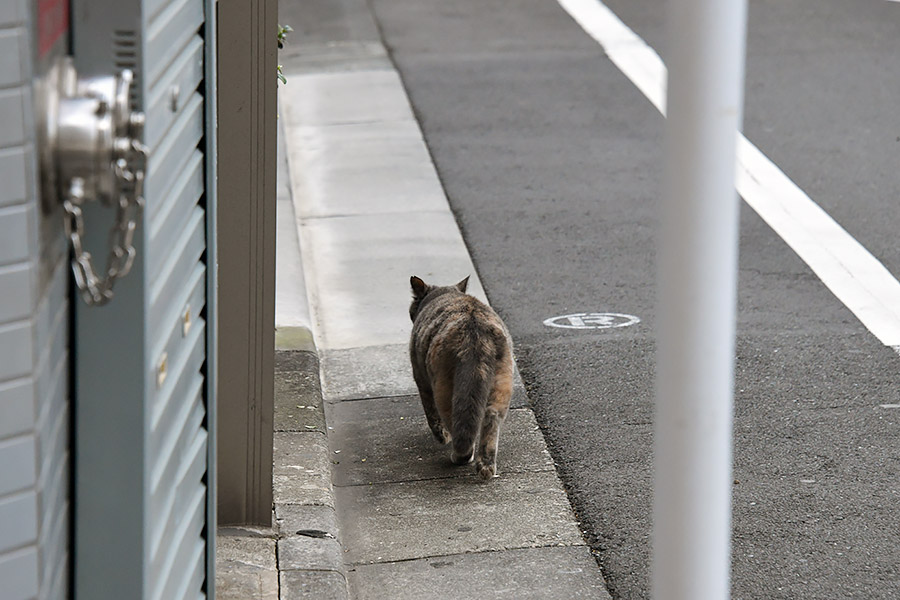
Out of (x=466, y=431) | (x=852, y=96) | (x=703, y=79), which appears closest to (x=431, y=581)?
(x=466, y=431)

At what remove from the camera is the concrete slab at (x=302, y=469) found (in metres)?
5.57

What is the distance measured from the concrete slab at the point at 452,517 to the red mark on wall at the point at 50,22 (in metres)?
3.31

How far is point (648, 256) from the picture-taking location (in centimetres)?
918

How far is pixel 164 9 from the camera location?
2971mm

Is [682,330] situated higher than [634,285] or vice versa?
[682,330]

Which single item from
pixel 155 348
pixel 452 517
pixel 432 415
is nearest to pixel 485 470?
pixel 452 517

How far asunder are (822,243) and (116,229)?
25.3 ft

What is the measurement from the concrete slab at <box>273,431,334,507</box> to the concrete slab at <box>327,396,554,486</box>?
21cm

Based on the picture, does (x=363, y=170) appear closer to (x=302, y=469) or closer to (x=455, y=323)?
(x=455, y=323)

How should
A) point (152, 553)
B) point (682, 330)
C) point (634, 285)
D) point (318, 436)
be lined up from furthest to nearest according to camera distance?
1. point (634, 285)
2. point (318, 436)
3. point (682, 330)
4. point (152, 553)

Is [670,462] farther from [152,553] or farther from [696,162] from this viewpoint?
[152,553]

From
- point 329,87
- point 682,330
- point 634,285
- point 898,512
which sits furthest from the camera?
point 329,87

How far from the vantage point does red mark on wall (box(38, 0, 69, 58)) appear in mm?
2293

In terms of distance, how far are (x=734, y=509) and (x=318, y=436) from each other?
1.95 metres
